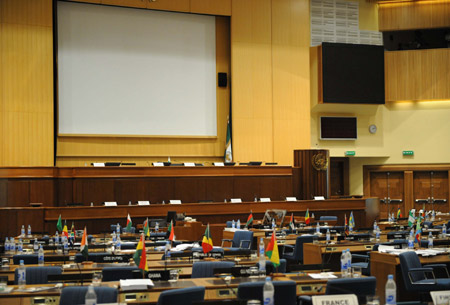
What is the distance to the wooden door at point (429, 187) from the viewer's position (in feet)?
81.6

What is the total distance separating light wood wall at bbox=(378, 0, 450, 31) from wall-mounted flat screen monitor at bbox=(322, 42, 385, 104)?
1.73 metres

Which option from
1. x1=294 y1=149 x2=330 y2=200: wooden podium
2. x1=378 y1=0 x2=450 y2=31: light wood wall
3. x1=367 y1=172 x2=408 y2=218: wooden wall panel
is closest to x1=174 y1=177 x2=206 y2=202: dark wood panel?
x1=294 y1=149 x2=330 y2=200: wooden podium

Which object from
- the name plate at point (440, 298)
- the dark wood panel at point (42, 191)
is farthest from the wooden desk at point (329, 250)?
the dark wood panel at point (42, 191)

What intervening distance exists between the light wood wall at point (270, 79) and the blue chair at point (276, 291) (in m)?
16.9

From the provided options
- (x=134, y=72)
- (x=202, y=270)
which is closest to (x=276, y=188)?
(x=134, y=72)

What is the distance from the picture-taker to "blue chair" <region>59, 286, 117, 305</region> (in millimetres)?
4988

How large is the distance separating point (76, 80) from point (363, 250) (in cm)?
1307

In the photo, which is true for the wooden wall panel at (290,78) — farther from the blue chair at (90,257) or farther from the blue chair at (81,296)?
the blue chair at (81,296)

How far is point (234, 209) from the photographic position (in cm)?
1827

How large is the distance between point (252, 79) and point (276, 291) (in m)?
17.8

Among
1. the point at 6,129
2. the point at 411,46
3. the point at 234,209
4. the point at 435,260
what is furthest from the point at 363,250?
the point at 411,46

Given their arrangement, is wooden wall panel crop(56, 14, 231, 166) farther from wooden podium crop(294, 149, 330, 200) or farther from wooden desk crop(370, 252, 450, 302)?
wooden desk crop(370, 252, 450, 302)

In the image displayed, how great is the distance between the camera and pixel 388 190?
25.1m

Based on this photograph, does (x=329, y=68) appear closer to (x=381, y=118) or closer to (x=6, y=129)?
(x=381, y=118)
